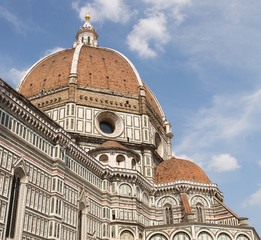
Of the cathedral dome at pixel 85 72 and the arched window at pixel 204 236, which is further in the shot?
the cathedral dome at pixel 85 72

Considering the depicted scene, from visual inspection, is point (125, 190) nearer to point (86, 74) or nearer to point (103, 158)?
point (103, 158)

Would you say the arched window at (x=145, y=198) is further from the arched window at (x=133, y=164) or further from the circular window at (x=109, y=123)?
the circular window at (x=109, y=123)

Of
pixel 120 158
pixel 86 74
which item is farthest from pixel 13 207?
pixel 86 74

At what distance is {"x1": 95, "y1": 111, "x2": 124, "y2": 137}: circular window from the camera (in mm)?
48969

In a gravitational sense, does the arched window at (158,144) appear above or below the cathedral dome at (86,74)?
below

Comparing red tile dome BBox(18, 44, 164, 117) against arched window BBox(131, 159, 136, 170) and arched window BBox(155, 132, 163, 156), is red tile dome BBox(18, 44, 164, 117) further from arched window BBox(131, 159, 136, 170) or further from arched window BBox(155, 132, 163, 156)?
arched window BBox(131, 159, 136, 170)

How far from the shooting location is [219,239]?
3953 cm

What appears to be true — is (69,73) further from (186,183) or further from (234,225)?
(234,225)

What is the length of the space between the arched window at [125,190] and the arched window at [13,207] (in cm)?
1582

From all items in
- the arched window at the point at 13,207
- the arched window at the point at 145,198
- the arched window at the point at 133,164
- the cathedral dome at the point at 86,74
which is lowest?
the arched window at the point at 13,207

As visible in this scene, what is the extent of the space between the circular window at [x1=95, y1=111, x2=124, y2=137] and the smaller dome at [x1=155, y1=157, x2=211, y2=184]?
25.0 feet

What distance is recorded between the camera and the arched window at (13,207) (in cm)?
2506

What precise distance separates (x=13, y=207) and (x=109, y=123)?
26030 mm

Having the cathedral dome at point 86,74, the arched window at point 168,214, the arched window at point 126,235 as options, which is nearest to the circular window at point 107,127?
the cathedral dome at point 86,74
